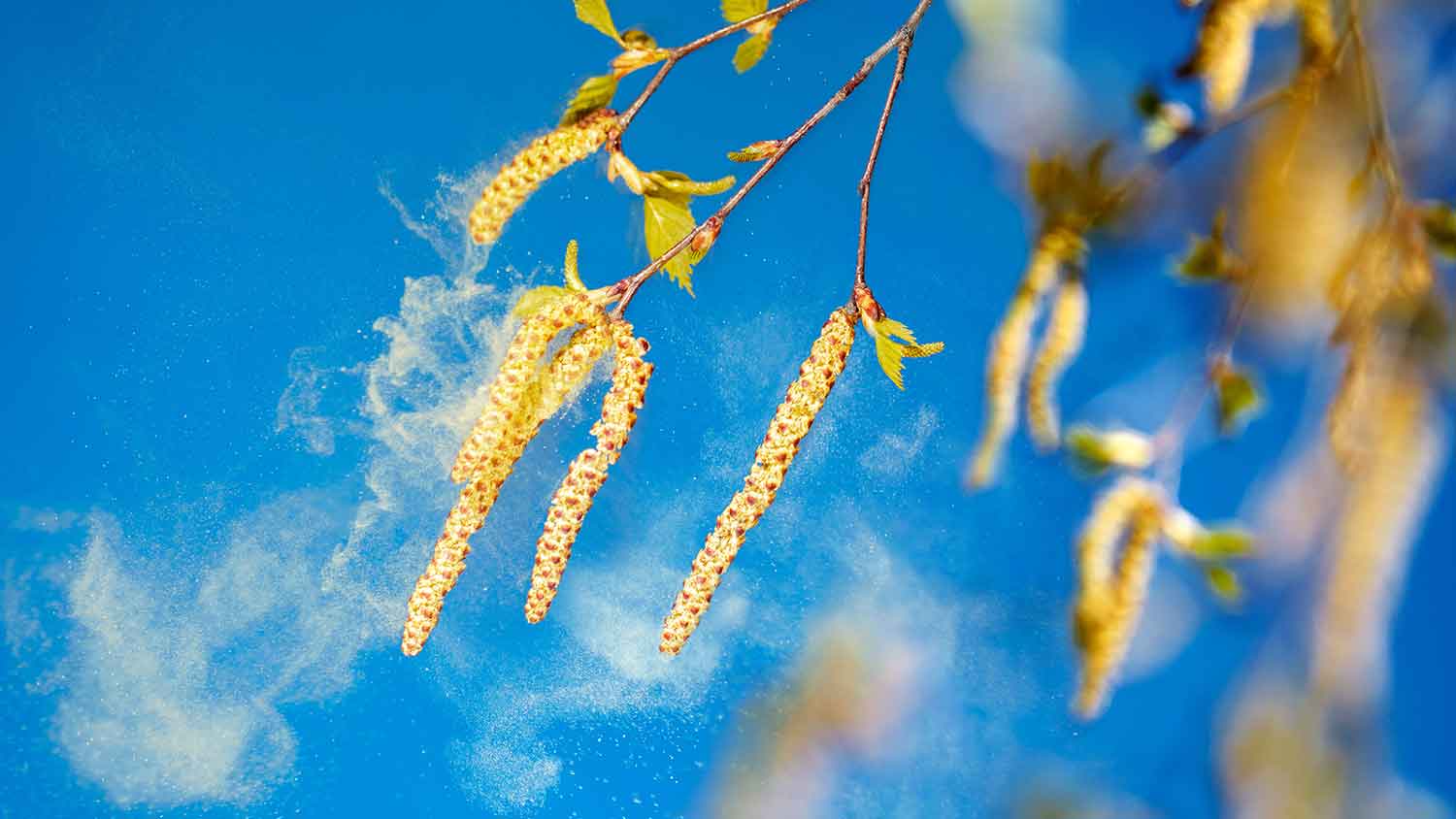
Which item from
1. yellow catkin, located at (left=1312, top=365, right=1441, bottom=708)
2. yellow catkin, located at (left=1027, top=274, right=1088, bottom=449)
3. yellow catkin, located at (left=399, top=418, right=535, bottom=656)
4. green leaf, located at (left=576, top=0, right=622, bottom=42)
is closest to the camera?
yellow catkin, located at (left=1312, top=365, right=1441, bottom=708)

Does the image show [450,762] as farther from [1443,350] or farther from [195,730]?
[1443,350]

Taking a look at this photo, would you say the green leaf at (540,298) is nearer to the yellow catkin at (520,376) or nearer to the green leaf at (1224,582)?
the yellow catkin at (520,376)

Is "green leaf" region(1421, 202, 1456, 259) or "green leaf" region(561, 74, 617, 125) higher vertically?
"green leaf" region(561, 74, 617, 125)

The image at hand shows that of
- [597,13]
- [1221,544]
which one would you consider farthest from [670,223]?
[1221,544]

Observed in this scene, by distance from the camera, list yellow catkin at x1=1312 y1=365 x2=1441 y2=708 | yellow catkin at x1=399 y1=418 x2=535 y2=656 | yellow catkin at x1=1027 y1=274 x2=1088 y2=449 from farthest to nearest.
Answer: yellow catkin at x1=399 y1=418 x2=535 y2=656 < yellow catkin at x1=1027 y1=274 x2=1088 y2=449 < yellow catkin at x1=1312 y1=365 x2=1441 y2=708

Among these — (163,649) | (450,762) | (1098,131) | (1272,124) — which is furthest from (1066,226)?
(163,649)

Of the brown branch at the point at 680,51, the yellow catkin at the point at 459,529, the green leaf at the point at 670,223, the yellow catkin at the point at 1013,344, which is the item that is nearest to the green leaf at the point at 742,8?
the brown branch at the point at 680,51

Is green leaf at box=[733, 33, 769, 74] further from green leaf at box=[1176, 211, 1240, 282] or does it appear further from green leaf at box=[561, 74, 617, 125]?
green leaf at box=[1176, 211, 1240, 282]

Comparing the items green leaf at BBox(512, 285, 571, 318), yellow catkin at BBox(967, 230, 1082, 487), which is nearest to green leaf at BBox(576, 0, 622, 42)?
green leaf at BBox(512, 285, 571, 318)
